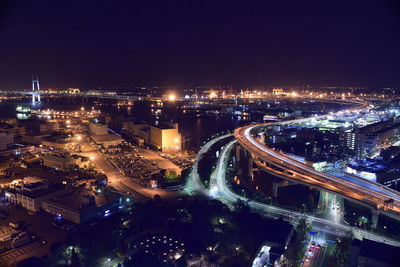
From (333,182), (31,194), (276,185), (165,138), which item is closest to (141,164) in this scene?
(165,138)

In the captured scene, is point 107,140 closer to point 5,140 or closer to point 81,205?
point 5,140

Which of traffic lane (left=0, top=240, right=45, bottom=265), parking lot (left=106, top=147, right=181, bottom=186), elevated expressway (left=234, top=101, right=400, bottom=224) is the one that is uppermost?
elevated expressway (left=234, top=101, right=400, bottom=224)

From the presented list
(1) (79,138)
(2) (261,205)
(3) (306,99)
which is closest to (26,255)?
(2) (261,205)

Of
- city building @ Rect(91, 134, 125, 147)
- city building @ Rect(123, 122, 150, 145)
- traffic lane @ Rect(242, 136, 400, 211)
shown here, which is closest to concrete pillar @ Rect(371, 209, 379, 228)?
traffic lane @ Rect(242, 136, 400, 211)

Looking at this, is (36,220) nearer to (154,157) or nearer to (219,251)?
(219,251)

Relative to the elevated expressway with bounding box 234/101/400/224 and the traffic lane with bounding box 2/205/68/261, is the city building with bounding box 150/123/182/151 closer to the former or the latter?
the elevated expressway with bounding box 234/101/400/224
